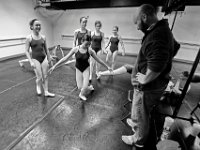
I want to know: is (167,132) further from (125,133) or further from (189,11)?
(189,11)

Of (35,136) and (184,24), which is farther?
(184,24)

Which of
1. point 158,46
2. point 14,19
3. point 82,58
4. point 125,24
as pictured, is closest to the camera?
point 158,46

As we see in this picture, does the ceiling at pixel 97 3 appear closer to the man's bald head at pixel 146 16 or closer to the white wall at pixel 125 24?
the white wall at pixel 125 24

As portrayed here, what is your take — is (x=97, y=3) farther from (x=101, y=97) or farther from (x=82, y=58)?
(x=101, y=97)

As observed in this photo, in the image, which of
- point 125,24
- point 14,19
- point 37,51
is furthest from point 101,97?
point 14,19

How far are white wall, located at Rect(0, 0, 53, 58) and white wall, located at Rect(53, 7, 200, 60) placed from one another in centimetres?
191

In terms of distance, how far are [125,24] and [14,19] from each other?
554cm

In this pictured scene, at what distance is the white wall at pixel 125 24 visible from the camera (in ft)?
20.1

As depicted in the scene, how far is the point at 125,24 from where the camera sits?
7.08 m

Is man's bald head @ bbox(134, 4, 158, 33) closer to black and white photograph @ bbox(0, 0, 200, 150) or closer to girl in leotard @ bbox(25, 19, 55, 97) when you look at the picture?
black and white photograph @ bbox(0, 0, 200, 150)

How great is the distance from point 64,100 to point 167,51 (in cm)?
238

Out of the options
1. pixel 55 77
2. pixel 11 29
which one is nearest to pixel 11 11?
pixel 11 29

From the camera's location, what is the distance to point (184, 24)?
245 inches

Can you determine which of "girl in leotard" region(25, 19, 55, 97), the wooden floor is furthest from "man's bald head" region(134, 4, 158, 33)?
"girl in leotard" region(25, 19, 55, 97)
